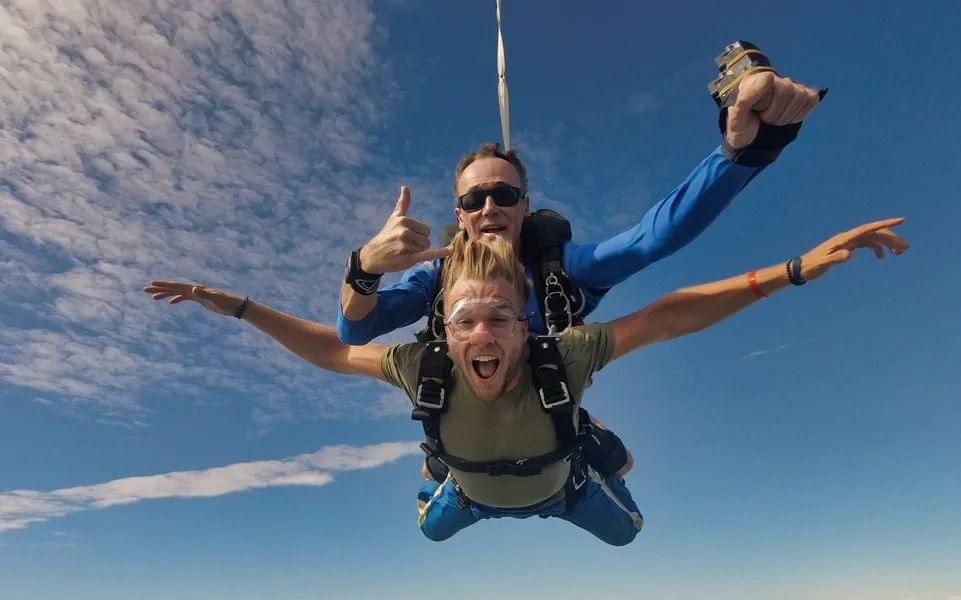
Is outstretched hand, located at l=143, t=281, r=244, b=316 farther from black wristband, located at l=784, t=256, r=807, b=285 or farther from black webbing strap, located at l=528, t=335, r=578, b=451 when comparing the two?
black wristband, located at l=784, t=256, r=807, b=285

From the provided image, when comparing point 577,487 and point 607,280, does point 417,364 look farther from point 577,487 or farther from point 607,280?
point 577,487

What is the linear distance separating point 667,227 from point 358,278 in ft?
6.27

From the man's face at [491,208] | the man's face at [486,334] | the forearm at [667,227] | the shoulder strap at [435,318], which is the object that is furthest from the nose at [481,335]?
Answer: the man's face at [491,208]

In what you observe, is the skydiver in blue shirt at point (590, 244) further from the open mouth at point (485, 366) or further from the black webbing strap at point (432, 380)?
the open mouth at point (485, 366)

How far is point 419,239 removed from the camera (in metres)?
3.32

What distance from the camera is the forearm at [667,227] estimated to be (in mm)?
3639

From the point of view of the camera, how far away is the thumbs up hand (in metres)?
3.32

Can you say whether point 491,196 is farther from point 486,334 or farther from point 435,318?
point 486,334

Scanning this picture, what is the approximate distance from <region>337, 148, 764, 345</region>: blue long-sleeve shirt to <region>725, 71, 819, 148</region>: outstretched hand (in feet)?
1.00

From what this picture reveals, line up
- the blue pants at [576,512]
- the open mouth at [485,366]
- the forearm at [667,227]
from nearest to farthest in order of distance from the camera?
1. the forearm at [667,227]
2. the open mouth at [485,366]
3. the blue pants at [576,512]

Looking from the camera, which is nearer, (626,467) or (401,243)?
(401,243)

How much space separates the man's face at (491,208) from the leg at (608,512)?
233cm

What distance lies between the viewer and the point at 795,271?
12.0ft

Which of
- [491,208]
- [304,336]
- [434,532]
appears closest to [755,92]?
[491,208]
